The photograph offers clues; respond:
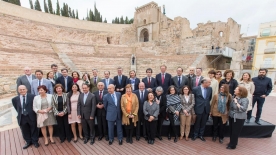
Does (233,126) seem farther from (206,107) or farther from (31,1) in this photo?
(31,1)

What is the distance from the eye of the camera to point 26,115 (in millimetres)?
3049

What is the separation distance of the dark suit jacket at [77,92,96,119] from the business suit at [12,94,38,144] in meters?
1.03

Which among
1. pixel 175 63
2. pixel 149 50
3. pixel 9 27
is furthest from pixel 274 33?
pixel 9 27

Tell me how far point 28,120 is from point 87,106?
1.33 metres

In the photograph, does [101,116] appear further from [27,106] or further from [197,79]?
[197,79]

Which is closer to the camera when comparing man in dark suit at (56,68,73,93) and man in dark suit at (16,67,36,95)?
man in dark suit at (16,67,36,95)

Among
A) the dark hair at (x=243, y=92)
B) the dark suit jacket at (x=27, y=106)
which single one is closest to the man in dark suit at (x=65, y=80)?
the dark suit jacket at (x=27, y=106)

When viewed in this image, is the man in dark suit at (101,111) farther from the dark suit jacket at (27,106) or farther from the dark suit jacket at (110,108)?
the dark suit jacket at (27,106)

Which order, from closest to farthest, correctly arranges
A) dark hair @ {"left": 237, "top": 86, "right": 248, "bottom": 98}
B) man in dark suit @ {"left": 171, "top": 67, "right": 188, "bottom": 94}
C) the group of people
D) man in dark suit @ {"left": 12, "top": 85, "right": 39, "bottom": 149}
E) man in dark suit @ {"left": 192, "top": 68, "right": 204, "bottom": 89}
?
dark hair @ {"left": 237, "top": 86, "right": 248, "bottom": 98}
man in dark suit @ {"left": 12, "top": 85, "right": 39, "bottom": 149}
the group of people
man in dark suit @ {"left": 192, "top": 68, "right": 204, "bottom": 89}
man in dark suit @ {"left": 171, "top": 67, "right": 188, "bottom": 94}

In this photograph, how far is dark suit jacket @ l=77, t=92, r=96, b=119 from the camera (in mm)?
3309

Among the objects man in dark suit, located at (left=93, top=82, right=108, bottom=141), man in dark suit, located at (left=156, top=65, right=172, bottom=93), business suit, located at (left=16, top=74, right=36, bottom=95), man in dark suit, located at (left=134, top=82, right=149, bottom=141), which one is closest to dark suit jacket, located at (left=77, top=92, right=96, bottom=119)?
man in dark suit, located at (left=93, top=82, right=108, bottom=141)

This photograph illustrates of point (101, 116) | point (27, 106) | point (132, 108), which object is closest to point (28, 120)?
point (27, 106)

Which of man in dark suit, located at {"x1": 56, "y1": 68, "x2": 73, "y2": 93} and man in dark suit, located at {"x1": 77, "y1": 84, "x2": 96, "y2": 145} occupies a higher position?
man in dark suit, located at {"x1": 56, "y1": 68, "x2": 73, "y2": 93}

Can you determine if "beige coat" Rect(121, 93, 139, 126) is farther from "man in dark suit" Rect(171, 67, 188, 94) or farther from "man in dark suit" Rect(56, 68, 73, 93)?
"man in dark suit" Rect(56, 68, 73, 93)
